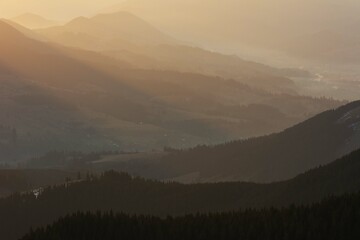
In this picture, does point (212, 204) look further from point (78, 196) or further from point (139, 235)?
point (139, 235)

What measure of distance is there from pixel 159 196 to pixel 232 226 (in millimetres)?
99030

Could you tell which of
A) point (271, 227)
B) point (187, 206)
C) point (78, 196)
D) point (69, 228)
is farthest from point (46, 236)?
point (78, 196)

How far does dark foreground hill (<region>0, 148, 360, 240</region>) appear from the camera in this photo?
131250mm

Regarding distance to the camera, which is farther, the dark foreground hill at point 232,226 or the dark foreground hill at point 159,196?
the dark foreground hill at point 159,196

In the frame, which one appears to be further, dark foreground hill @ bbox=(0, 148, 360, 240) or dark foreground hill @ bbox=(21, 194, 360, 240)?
dark foreground hill @ bbox=(0, 148, 360, 240)

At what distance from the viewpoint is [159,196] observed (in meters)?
172

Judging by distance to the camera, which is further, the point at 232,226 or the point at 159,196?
the point at 159,196

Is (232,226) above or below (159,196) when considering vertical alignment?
above

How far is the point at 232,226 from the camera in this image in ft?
244

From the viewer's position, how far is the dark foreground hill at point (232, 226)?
66.9m

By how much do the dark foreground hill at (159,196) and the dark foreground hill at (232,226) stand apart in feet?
134

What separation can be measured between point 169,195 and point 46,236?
97.1 metres

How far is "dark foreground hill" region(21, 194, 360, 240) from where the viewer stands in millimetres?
66875

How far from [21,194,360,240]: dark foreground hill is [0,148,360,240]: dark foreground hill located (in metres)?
40.7
